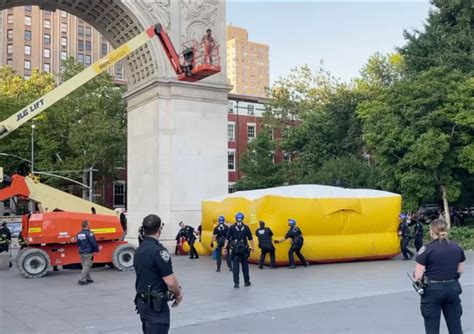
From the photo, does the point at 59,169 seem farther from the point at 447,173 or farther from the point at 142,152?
the point at 447,173

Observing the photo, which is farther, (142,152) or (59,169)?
(59,169)

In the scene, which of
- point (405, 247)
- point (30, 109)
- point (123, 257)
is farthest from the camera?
point (405, 247)

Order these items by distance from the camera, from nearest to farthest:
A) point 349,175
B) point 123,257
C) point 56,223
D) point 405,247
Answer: point 56,223 < point 123,257 < point 405,247 < point 349,175

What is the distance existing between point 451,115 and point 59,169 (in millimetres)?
34674

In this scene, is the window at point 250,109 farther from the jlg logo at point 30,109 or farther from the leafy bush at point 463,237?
the jlg logo at point 30,109

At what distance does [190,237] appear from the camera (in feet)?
67.6

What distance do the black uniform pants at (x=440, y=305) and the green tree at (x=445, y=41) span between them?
25.4 meters

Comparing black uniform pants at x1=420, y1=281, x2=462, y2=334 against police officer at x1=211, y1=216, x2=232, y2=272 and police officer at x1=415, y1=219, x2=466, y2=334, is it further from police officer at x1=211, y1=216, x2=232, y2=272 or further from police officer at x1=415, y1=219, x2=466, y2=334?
police officer at x1=211, y1=216, x2=232, y2=272

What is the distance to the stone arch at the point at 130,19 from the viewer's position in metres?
22.4

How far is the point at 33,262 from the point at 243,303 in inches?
314

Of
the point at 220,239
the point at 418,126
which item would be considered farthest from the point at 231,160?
the point at 220,239

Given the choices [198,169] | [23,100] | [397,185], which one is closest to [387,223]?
[198,169]

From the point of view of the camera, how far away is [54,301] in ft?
37.0

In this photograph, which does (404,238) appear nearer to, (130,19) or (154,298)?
(130,19)
